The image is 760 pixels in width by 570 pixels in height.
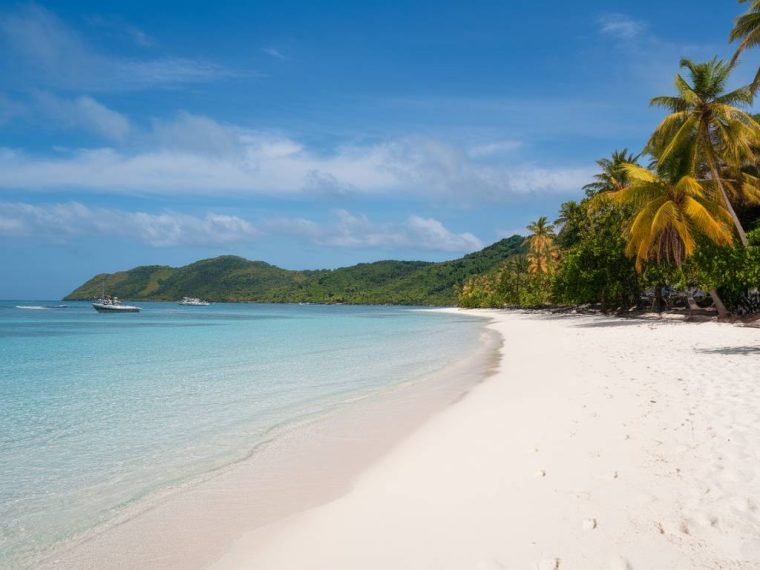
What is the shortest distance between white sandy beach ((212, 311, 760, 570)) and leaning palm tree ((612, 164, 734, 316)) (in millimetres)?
16974

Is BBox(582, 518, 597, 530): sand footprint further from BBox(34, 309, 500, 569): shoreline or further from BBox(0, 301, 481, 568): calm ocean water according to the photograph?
BBox(0, 301, 481, 568): calm ocean water

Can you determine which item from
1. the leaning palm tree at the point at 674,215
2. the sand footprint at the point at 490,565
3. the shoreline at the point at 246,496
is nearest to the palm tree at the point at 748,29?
the leaning palm tree at the point at 674,215

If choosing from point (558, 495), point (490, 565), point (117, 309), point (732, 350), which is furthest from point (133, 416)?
point (117, 309)

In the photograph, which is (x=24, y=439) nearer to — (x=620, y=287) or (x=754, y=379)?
(x=754, y=379)

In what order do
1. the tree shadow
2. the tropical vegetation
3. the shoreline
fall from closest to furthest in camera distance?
the shoreline → the tree shadow → the tropical vegetation

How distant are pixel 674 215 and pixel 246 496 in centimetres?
2486

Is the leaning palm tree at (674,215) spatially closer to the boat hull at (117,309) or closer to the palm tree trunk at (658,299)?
the palm tree trunk at (658,299)

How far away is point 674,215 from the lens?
78.2 ft

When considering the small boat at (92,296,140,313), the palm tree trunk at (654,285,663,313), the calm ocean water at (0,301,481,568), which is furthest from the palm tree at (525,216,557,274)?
the small boat at (92,296,140,313)

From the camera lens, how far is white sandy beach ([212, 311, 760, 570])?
3.64 metres

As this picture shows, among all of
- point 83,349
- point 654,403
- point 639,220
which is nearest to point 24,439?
point 654,403

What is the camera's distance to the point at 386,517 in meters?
4.57

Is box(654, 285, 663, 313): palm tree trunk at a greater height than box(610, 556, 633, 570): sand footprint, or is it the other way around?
box(654, 285, 663, 313): palm tree trunk

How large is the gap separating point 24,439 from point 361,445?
231 inches
